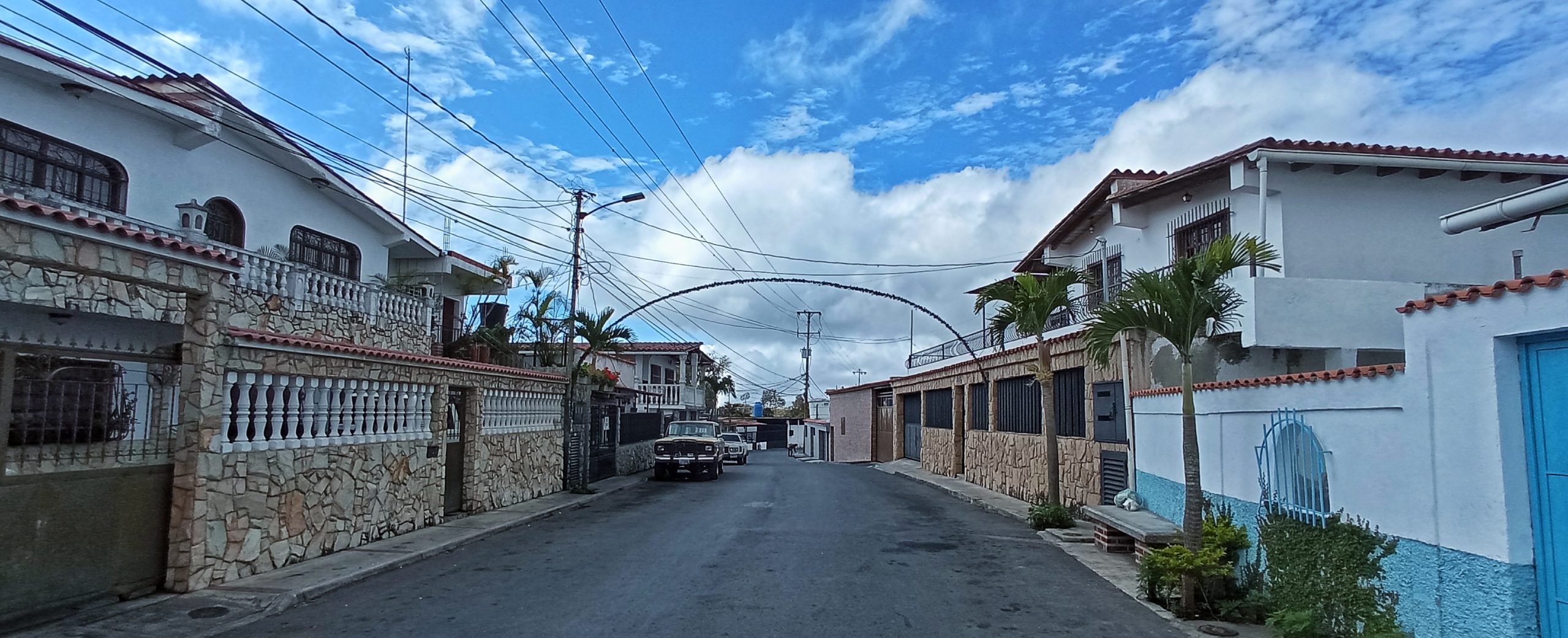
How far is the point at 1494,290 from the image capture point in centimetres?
564

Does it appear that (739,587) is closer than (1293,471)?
No

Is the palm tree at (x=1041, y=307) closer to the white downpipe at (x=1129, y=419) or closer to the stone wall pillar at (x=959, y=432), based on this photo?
the white downpipe at (x=1129, y=419)

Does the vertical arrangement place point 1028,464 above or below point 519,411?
below

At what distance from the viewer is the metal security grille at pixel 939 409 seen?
29.4 meters

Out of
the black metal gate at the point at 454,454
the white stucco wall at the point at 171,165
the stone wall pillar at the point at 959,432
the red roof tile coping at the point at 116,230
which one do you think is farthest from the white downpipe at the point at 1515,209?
the stone wall pillar at the point at 959,432

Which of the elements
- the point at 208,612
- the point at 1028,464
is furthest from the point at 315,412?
the point at 1028,464

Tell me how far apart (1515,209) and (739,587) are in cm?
769

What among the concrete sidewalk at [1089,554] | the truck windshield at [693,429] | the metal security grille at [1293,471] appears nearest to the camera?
the metal security grille at [1293,471]

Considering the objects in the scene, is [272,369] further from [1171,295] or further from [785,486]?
[785,486]

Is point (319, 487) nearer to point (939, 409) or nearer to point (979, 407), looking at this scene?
point (979, 407)

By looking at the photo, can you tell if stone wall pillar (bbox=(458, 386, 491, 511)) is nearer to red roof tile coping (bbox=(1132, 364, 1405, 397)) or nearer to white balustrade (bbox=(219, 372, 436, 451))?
white balustrade (bbox=(219, 372, 436, 451))

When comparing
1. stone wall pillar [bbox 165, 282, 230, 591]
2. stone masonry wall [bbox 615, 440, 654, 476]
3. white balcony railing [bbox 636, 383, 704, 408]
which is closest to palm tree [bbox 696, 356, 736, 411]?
white balcony railing [bbox 636, 383, 704, 408]

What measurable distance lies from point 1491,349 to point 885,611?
5262 mm

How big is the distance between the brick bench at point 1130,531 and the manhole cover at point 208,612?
9611 mm
